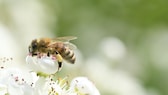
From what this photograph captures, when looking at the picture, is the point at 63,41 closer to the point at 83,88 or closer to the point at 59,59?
the point at 59,59

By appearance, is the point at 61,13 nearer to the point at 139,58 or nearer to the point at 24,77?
the point at 139,58

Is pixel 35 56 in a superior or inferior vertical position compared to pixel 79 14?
inferior

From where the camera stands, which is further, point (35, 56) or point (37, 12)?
point (37, 12)

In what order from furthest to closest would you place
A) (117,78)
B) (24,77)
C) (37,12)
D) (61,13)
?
(61,13), (37,12), (117,78), (24,77)

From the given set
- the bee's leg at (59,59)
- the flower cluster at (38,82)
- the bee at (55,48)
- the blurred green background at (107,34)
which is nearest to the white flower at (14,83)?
the flower cluster at (38,82)

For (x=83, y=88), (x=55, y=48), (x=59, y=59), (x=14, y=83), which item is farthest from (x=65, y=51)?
(x=14, y=83)

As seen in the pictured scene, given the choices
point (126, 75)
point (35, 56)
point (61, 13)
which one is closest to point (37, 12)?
point (61, 13)

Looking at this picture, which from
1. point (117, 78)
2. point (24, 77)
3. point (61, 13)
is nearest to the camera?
point (24, 77)
